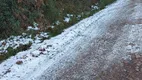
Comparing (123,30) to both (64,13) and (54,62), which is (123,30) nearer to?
(54,62)

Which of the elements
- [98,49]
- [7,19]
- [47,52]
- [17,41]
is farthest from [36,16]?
[98,49]

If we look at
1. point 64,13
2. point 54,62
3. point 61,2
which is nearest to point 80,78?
point 54,62

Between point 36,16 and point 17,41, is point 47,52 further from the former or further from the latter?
point 36,16

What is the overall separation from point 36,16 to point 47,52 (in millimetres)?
4156

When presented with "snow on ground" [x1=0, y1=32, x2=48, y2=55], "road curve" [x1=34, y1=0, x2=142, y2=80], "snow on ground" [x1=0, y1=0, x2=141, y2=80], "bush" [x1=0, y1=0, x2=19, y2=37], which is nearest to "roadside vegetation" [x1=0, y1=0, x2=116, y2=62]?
"bush" [x1=0, y1=0, x2=19, y2=37]

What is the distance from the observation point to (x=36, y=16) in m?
14.0

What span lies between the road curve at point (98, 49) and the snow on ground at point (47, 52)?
1.7 inches

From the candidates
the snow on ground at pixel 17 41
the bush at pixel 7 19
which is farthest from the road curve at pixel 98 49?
the bush at pixel 7 19

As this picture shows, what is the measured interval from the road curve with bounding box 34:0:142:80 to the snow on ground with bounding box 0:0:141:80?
4cm

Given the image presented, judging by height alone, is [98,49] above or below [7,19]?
below

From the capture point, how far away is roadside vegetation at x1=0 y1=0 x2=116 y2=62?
12125 mm

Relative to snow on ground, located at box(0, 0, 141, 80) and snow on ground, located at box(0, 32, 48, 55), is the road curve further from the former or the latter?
snow on ground, located at box(0, 32, 48, 55)

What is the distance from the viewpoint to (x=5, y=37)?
12.0 metres

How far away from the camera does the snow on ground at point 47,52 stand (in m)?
8.74
